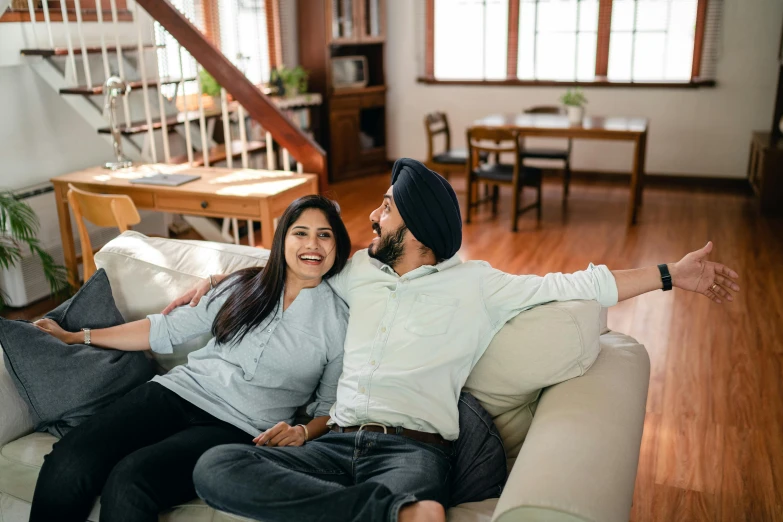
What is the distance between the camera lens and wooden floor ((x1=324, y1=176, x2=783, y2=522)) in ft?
8.04

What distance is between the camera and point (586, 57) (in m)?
6.95

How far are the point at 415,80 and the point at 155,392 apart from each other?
19.7 feet

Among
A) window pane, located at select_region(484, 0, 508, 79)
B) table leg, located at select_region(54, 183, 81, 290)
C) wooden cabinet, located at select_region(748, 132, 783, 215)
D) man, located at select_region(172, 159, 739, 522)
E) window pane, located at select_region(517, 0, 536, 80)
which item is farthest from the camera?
window pane, located at select_region(484, 0, 508, 79)

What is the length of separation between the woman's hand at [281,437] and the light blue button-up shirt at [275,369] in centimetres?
13

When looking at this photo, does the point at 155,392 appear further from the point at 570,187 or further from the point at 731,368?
the point at 570,187

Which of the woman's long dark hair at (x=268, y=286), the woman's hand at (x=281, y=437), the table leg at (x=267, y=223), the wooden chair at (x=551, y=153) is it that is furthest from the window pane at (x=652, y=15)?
the woman's hand at (x=281, y=437)

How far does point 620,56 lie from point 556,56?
0.58 meters

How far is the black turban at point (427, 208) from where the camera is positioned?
1954 mm

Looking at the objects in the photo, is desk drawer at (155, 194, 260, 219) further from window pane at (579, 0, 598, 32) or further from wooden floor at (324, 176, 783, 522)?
window pane at (579, 0, 598, 32)

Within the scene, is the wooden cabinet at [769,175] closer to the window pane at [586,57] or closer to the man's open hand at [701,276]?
the window pane at [586,57]

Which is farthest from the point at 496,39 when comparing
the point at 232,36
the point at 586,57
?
the point at 232,36

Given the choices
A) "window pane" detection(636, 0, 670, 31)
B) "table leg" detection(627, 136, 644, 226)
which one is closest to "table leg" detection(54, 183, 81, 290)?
"table leg" detection(627, 136, 644, 226)

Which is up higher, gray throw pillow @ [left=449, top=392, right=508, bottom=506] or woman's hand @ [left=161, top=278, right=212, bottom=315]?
woman's hand @ [left=161, top=278, right=212, bottom=315]

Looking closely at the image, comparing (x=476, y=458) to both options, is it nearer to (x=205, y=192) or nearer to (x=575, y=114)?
(x=205, y=192)
